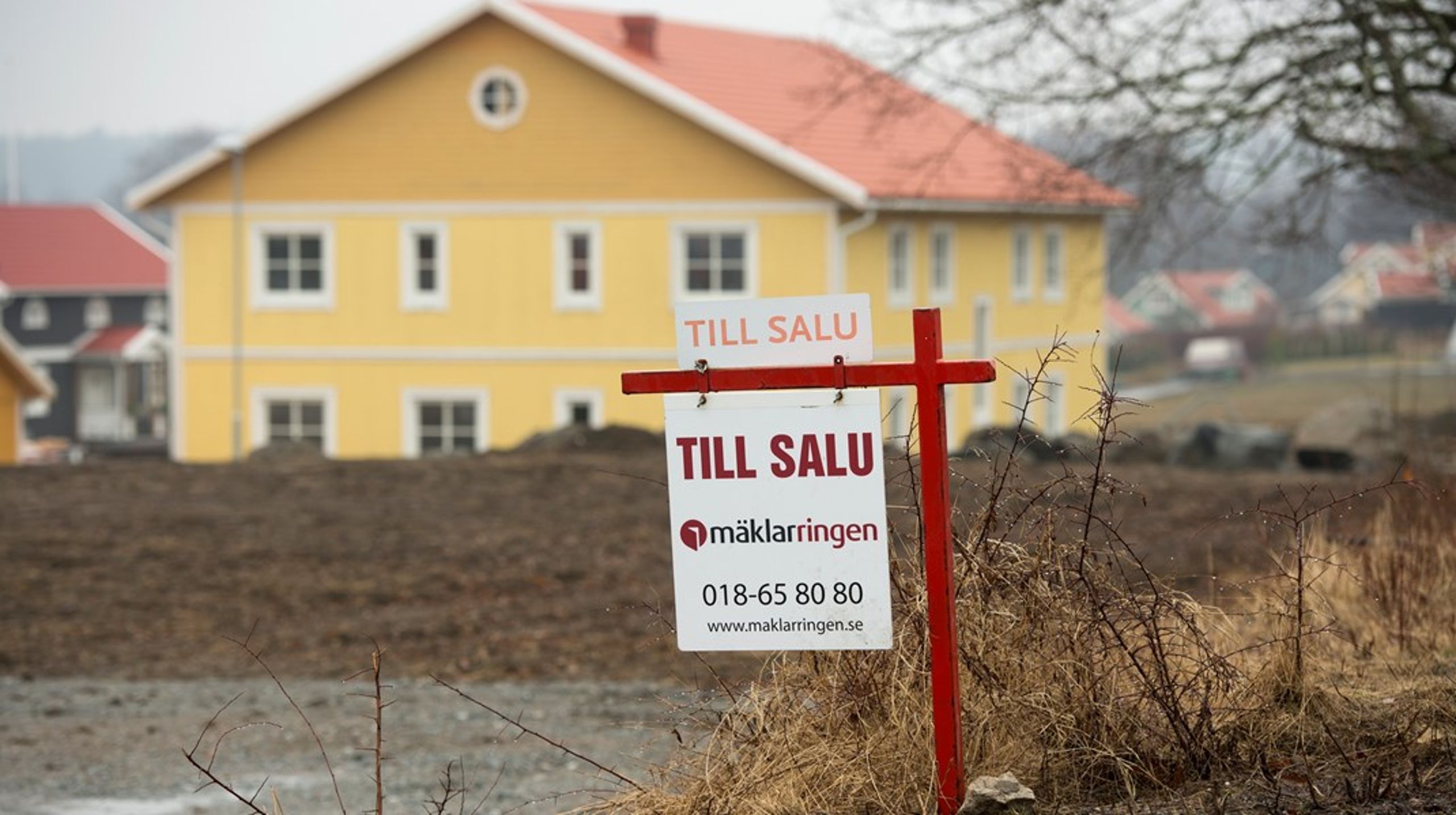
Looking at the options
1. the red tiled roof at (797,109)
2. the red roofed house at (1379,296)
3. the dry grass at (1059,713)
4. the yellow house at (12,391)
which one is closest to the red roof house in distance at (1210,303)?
the red roofed house at (1379,296)

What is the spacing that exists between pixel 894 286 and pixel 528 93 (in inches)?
293

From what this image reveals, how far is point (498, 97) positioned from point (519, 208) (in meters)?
2.08

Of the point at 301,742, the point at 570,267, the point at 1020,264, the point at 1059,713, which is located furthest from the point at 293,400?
the point at 1059,713

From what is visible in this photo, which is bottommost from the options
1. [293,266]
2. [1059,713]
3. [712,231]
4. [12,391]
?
[1059,713]

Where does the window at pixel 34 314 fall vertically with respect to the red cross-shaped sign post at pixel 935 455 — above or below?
above

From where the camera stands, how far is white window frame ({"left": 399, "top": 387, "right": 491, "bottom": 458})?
3856 centimetres

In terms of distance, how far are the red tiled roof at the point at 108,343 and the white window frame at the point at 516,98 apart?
154 feet

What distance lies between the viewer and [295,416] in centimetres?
3966

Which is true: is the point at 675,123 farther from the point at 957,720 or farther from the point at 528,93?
the point at 957,720

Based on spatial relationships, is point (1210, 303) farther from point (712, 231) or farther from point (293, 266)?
point (293, 266)

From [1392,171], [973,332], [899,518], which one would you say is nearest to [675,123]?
[973,332]

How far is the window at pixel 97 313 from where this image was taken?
278ft

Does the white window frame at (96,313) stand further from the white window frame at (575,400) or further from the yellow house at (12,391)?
the white window frame at (575,400)

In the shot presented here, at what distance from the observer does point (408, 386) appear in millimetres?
38938
